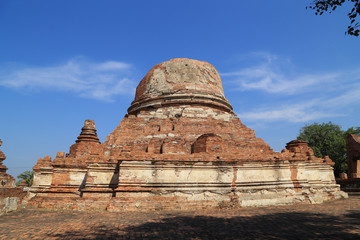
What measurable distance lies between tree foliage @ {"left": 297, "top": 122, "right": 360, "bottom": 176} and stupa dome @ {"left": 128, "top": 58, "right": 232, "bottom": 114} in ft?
56.2

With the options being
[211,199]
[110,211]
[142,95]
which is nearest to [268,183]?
[211,199]

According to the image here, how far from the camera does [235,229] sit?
441cm

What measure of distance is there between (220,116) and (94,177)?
6811 mm

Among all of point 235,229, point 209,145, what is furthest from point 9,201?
Result: point 235,229

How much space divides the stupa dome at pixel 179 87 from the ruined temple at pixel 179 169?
55 cm

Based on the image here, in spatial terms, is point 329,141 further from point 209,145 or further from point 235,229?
point 235,229

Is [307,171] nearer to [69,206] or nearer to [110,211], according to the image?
[110,211]

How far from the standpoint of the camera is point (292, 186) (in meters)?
8.31

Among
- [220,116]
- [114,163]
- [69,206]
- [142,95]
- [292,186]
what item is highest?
[142,95]

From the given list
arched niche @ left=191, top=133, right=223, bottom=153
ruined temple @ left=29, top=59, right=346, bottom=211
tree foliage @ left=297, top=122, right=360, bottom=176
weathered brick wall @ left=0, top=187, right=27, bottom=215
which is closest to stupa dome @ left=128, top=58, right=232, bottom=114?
ruined temple @ left=29, top=59, right=346, bottom=211

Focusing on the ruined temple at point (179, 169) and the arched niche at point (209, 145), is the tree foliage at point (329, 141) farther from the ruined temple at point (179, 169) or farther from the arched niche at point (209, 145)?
the arched niche at point (209, 145)

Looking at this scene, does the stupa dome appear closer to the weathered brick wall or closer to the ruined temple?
the ruined temple

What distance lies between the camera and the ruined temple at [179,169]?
713cm

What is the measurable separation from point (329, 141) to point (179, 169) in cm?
2542
